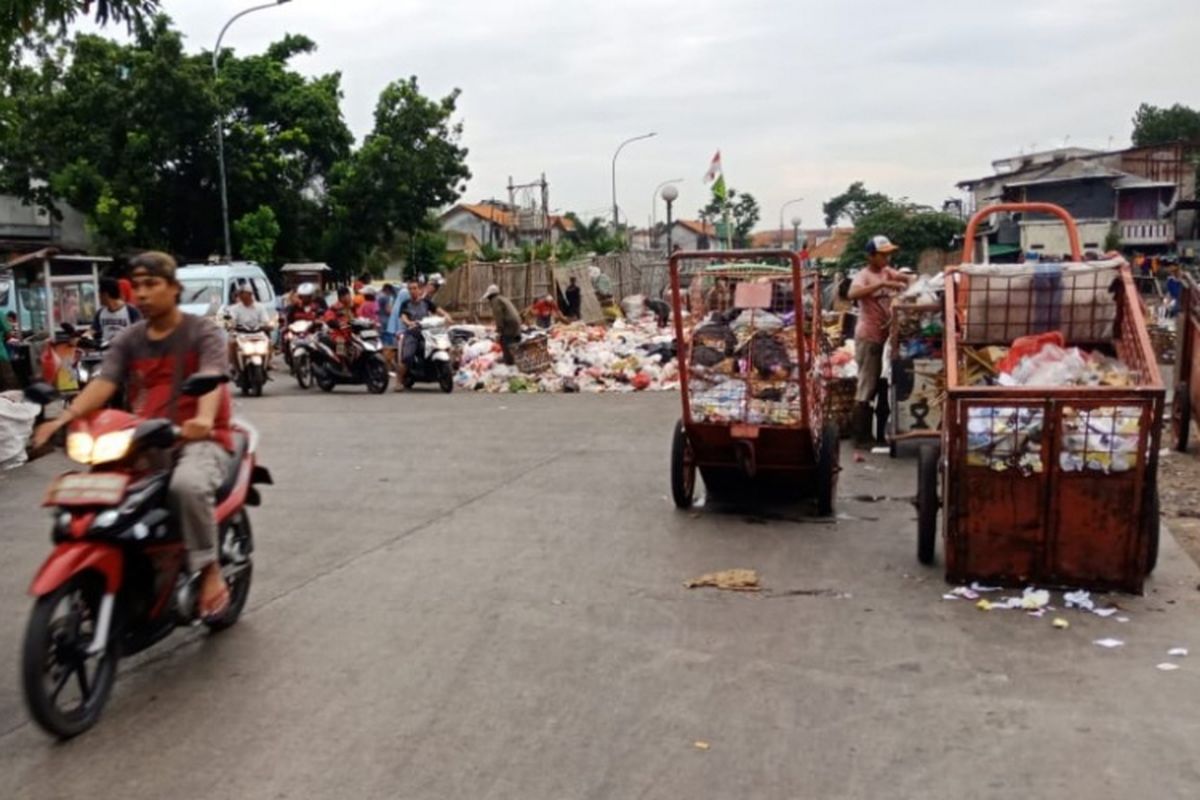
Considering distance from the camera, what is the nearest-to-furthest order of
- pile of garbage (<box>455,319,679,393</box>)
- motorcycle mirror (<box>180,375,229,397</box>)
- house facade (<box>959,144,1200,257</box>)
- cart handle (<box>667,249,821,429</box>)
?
motorcycle mirror (<box>180,375,229,397</box>)
cart handle (<box>667,249,821,429</box>)
pile of garbage (<box>455,319,679,393</box>)
house facade (<box>959,144,1200,257</box>)

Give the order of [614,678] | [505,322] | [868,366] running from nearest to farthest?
[614,678], [868,366], [505,322]

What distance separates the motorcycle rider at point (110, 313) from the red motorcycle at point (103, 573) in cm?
984

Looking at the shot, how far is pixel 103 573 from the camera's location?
14.3 feet

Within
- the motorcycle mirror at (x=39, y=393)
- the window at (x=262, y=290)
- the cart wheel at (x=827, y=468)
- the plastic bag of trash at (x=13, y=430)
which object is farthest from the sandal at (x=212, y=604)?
the window at (x=262, y=290)

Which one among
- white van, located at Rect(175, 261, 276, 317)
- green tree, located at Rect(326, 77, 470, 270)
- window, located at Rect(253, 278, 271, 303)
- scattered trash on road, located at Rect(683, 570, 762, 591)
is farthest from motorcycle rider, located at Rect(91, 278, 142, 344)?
green tree, located at Rect(326, 77, 470, 270)

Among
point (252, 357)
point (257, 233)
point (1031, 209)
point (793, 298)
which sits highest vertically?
point (257, 233)

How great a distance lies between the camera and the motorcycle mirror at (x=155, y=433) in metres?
4.49

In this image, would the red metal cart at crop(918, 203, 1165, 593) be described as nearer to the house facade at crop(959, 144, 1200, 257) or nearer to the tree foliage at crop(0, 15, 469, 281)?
the tree foliage at crop(0, 15, 469, 281)

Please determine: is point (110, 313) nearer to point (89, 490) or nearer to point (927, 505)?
point (89, 490)

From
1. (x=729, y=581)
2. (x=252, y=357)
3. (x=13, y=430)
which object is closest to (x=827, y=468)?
(x=729, y=581)

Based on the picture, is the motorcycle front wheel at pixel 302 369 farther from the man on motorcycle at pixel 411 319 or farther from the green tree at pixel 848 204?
the green tree at pixel 848 204

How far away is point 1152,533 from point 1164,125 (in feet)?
286

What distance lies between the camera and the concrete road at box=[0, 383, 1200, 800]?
3.89 metres

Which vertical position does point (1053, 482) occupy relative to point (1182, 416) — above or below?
above
